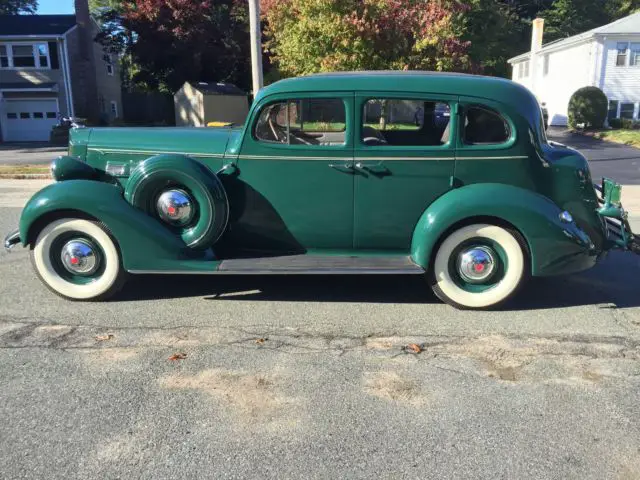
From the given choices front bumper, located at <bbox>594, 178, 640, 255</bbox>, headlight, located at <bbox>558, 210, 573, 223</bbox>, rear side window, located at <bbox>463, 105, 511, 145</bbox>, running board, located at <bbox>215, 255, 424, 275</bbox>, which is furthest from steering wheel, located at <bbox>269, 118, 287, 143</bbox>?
front bumper, located at <bbox>594, 178, 640, 255</bbox>

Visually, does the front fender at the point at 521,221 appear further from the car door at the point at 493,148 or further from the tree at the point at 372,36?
the tree at the point at 372,36

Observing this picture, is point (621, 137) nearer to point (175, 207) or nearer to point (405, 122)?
point (405, 122)

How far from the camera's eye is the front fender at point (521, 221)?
182 inches

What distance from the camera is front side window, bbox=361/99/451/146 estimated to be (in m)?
4.88

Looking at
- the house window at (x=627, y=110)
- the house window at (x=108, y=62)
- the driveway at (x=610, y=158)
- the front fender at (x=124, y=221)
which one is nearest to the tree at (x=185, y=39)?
the house window at (x=108, y=62)

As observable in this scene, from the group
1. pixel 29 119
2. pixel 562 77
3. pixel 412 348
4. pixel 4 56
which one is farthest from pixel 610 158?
pixel 4 56

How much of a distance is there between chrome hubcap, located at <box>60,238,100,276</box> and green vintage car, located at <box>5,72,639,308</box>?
1 cm

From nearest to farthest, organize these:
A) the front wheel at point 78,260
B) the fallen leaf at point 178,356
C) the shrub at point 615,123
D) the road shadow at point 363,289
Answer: the fallen leaf at point 178,356 → the front wheel at point 78,260 → the road shadow at point 363,289 → the shrub at point 615,123

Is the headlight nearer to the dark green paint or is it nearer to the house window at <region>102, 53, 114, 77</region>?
the dark green paint

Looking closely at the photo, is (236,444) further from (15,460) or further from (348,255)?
(348,255)

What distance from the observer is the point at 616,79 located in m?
30.6

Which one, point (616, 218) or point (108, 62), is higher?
point (108, 62)

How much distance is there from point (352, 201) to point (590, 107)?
92.3ft

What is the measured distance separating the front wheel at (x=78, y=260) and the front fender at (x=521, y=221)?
2.64 metres
